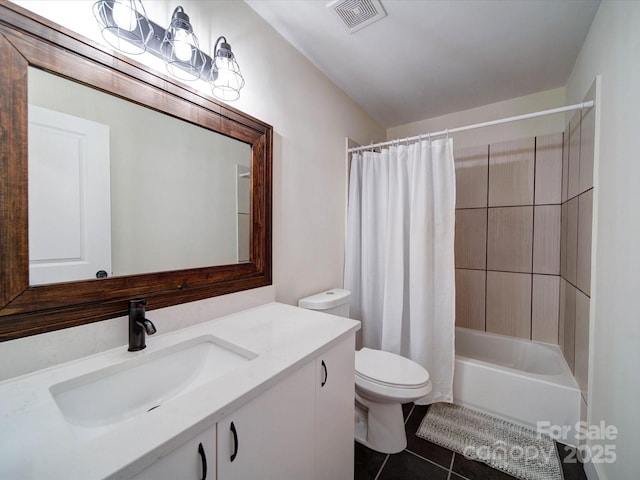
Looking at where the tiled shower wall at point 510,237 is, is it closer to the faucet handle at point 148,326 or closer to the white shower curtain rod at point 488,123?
the white shower curtain rod at point 488,123

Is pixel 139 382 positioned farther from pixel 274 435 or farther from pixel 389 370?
pixel 389 370

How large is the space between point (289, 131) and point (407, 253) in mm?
1239

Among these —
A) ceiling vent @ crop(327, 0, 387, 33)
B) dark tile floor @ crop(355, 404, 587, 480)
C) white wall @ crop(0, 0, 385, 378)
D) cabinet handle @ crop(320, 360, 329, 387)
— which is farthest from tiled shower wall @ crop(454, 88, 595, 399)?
cabinet handle @ crop(320, 360, 329, 387)

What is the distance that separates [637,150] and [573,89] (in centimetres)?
129

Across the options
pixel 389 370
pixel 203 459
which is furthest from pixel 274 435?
pixel 389 370

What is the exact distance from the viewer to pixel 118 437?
515 millimetres

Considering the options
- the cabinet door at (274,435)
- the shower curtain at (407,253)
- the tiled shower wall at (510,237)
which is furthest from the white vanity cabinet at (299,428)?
the tiled shower wall at (510,237)

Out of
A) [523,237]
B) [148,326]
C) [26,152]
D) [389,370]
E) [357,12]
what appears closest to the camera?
[26,152]

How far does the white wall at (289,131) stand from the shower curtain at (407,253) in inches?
7.9

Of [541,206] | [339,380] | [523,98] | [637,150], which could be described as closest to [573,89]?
[523,98]

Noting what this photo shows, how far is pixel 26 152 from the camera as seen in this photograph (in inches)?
29.0

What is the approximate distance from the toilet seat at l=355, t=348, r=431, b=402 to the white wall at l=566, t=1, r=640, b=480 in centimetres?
74

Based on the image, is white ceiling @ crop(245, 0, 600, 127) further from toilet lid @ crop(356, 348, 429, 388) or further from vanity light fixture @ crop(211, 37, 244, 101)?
toilet lid @ crop(356, 348, 429, 388)

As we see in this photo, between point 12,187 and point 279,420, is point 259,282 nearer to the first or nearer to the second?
point 279,420
